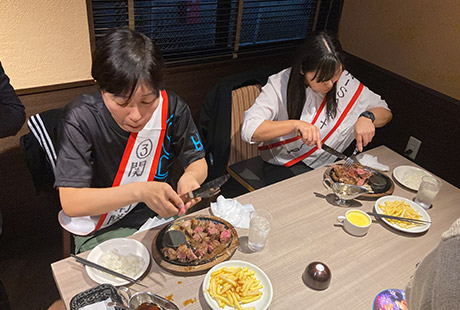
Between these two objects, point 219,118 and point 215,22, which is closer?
point 219,118

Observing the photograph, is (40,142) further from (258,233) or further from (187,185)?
(258,233)

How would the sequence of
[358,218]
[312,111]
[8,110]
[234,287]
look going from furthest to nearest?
1. [312,111]
2. [358,218]
3. [8,110]
4. [234,287]

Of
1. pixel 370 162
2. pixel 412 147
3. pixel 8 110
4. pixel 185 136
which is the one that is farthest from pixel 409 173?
pixel 8 110

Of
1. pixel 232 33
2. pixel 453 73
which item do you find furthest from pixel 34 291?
pixel 453 73

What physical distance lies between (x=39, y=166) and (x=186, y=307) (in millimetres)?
930

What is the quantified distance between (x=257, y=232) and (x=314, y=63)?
37.8 inches

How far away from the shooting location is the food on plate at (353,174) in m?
1.75

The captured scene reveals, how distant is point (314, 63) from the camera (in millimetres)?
1786

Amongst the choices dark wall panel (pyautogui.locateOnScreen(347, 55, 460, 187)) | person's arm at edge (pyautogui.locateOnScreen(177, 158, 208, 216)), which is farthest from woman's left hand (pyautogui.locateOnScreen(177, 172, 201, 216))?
dark wall panel (pyautogui.locateOnScreen(347, 55, 460, 187))

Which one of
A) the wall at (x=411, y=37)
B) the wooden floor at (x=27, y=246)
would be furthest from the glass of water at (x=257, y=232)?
the wall at (x=411, y=37)

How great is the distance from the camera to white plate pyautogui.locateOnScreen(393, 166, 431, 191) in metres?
1.79

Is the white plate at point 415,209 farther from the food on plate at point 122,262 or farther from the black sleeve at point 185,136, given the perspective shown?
the food on plate at point 122,262

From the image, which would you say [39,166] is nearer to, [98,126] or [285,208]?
[98,126]

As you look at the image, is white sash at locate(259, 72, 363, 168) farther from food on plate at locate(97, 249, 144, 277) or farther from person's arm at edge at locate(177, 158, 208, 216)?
food on plate at locate(97, 249, 144, 277)
